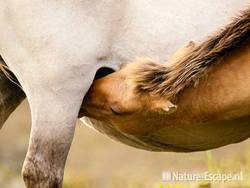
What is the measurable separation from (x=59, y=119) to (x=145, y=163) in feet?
13.4

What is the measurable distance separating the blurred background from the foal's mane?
8.66ft

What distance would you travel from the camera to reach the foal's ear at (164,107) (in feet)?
11.5

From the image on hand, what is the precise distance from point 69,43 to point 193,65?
1.63 ft

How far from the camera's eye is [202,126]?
3.90 meters

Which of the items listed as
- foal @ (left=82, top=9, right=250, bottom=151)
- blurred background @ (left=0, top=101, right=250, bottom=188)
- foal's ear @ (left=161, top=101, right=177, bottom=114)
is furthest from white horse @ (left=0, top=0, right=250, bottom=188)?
blurred background @ (left=0, top=101, right=250, bottom=188)

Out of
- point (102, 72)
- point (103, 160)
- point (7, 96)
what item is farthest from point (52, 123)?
point (103, 160)

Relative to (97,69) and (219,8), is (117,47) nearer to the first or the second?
(97,69)

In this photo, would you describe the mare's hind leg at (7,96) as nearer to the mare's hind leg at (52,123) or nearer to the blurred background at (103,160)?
the mare's hind leg at (52,123)

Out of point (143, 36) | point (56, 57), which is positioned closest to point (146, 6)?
point (143, 36)

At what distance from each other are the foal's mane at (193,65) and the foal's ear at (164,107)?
37mm

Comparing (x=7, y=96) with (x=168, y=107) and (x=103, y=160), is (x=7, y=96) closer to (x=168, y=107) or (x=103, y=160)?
(x=168, y=107)

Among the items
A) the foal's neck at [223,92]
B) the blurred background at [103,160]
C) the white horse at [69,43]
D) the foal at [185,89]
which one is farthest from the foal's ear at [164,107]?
the blurred background at [103,160]

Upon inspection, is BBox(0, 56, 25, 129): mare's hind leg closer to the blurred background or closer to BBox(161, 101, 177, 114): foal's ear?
BBox(161, 101, 177, 114): foal's ear

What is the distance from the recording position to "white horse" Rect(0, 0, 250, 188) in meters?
3.78
